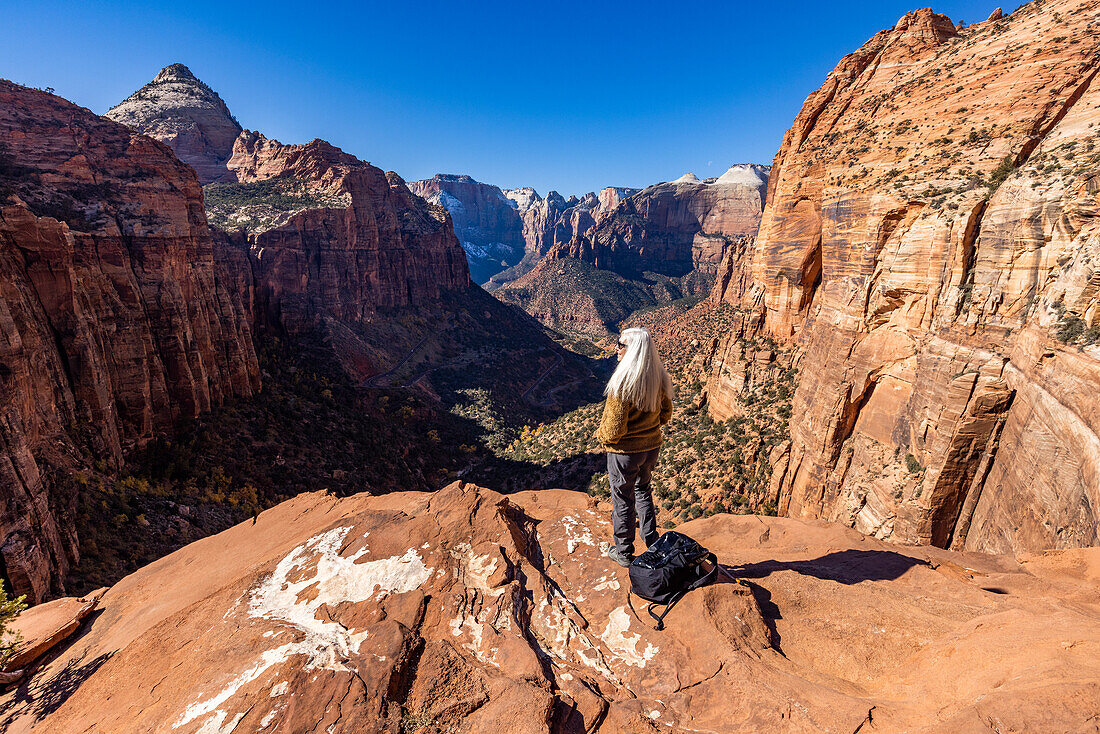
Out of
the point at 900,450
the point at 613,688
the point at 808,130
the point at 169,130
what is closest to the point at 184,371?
the point at 613,688

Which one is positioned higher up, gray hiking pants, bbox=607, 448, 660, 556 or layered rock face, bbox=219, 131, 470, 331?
layered rock face, bbox=219, 131, 470, 331

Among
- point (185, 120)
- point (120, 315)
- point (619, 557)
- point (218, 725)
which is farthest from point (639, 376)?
point (185, 120)

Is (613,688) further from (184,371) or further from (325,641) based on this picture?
(184,371)

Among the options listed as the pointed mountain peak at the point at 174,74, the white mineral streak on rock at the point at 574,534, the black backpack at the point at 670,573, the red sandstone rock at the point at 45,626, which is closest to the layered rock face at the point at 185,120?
the pointed mountain peak at the point at 174,74

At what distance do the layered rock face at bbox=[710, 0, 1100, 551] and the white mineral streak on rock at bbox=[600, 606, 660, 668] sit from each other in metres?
10.8

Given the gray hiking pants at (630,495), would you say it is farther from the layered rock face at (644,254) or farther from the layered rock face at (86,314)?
the layered rock face at (644,254)

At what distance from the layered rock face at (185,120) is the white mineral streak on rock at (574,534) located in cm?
9362

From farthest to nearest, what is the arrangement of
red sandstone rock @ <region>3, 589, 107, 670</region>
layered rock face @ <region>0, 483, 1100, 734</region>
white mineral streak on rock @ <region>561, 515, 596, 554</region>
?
white mineral streak on rock @ <region>561, 515, 596, 554</region>, red sandstone rock @ <region>3, 589, 107, 670</region>, layered rock face @ <region>0, 483, 1100, 734</region>

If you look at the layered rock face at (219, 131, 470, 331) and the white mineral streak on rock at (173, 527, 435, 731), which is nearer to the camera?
the white mineral streak on rock at (173, 527, 435, 731)

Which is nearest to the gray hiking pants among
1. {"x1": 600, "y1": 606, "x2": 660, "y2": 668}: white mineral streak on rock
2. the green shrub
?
{"x1": 600, "y1": 606, "x2": 660, "y2": 668}: white mineral streak on rock

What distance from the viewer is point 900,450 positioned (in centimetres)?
1783

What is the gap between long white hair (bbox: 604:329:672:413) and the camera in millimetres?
5875

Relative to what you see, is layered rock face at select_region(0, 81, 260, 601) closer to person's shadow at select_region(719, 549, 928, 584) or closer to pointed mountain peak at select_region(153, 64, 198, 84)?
person's shadow at select_region(719, 549, 928, 584)

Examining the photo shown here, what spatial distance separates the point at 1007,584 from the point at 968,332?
12.4 m
